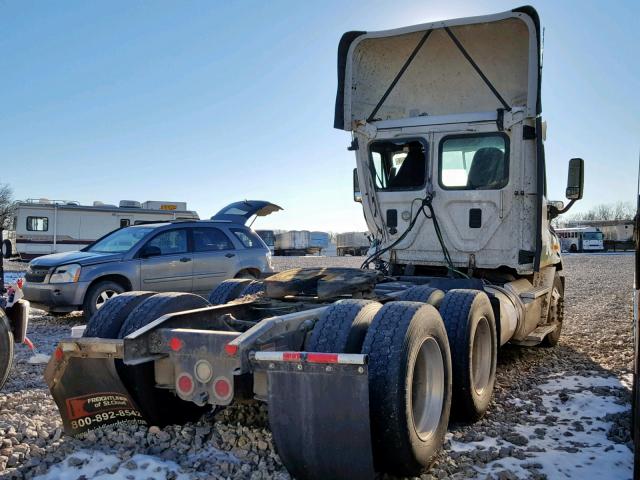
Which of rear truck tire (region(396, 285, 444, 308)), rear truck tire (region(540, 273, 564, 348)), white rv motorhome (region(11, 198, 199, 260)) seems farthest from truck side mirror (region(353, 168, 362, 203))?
white rv motorhome (region(11, 198, 199, 260))

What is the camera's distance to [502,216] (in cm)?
666

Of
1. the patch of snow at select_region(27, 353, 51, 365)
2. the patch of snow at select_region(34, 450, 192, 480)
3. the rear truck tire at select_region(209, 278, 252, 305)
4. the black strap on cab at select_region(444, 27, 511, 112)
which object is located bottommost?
the patch of snow at select_region(34, 450, 192, 480)

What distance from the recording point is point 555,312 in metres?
8.33

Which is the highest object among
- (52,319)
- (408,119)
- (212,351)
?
(408,119)

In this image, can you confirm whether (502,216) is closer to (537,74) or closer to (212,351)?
(537,74)

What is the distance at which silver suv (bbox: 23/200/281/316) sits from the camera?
31.1 ft

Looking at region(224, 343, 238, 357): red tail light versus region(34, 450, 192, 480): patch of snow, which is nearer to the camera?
region(224, 343, 238, 357): red tail light

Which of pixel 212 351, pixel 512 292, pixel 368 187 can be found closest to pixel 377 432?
pixel 212 351

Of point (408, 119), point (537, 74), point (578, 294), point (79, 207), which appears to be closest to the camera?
point (537, 74)

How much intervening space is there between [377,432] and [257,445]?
1.06 metres

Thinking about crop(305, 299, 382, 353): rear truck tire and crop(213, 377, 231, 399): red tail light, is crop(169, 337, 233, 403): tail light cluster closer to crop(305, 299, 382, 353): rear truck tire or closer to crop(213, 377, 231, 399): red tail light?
crop(213, 377, 231, 399): red tail light

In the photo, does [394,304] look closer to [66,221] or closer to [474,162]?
[474,162]

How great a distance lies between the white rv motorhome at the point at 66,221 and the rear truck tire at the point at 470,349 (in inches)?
812

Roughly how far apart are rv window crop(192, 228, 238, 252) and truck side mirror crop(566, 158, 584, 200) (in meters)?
6.31
